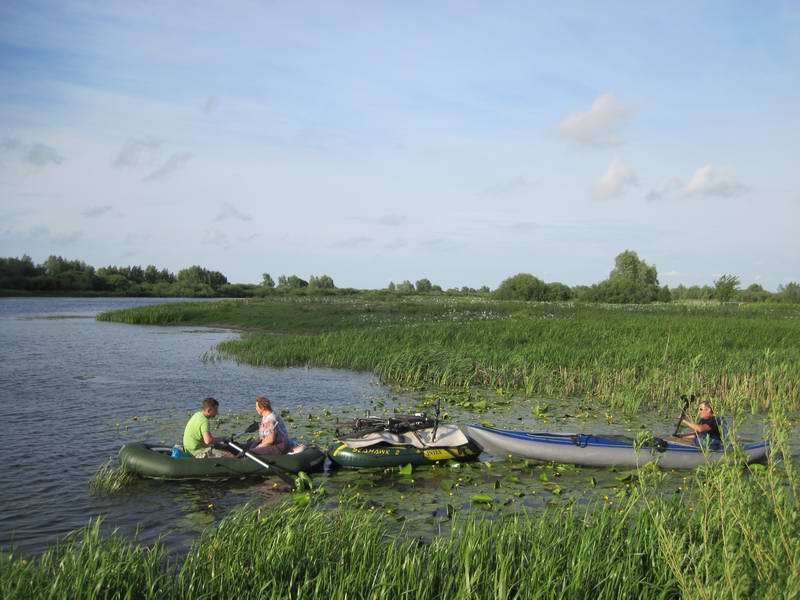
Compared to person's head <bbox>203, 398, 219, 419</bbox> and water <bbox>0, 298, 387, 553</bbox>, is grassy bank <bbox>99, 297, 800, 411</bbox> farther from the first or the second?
person's head <bbox>203, 398, 219, 419</bbox>

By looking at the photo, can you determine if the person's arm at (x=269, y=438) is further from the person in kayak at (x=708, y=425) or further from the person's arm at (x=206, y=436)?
the person in kayak at (x=708, y=425)

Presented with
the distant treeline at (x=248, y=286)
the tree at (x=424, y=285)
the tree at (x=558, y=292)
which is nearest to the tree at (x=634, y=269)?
the distant treeline at (x=248, y=286)

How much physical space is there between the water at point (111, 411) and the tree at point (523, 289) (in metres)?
53.1

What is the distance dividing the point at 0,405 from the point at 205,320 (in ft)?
105

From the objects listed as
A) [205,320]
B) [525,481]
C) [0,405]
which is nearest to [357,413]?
[525,481]

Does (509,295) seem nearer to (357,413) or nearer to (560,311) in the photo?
(560,311)

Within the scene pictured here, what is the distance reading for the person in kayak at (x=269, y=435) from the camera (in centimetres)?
1163

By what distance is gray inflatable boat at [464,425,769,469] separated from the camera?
1221cm

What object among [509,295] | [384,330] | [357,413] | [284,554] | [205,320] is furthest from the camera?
[509,295]

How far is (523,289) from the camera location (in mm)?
82625

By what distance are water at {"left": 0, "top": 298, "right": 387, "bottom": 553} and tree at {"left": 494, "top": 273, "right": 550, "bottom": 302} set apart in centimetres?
5307

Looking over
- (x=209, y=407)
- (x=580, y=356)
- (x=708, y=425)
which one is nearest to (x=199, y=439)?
(x=209, y=407)

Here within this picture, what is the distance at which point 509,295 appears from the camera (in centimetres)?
8306

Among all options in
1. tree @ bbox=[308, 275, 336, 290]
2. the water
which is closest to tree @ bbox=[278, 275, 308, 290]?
tree @ bbox=[308, 275, 336, 290]
